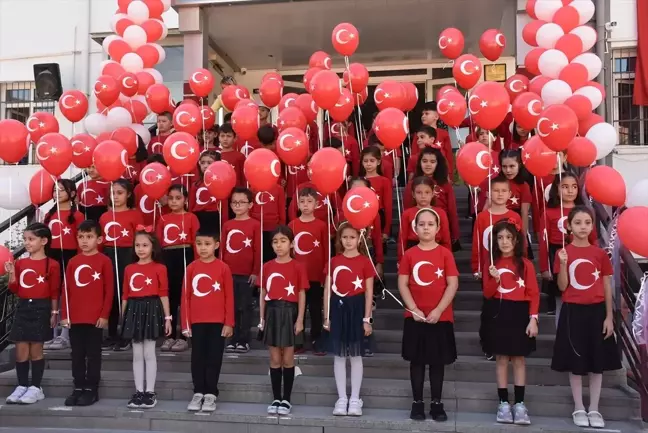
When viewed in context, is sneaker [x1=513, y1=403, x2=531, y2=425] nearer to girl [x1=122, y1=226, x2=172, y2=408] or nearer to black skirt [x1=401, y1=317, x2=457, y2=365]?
black skirt [x1=401, y1=317, x2=457, y2=365]

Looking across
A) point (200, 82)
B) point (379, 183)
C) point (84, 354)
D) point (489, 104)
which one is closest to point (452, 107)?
point (489, 104)

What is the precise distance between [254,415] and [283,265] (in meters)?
1.04

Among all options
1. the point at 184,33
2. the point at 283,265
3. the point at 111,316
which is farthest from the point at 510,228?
the point at 184,33

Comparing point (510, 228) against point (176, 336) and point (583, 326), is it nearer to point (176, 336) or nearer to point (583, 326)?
point (583, 326)

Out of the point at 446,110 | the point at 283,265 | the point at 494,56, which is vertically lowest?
the point at 283,265

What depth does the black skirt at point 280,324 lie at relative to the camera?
4.19 metres

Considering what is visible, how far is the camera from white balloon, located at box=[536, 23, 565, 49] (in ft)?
19.2

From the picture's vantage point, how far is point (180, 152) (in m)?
4.79

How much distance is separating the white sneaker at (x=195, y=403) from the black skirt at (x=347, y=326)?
991 millimetres

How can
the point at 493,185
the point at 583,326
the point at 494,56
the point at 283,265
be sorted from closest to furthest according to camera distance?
the point at 583,326 < the point at 283,265 < the point at 493,185 < the point at 494,56

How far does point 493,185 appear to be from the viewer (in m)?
4.71

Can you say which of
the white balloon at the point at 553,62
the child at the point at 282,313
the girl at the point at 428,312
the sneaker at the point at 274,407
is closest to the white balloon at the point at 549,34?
the white balloon at the point at 553,62

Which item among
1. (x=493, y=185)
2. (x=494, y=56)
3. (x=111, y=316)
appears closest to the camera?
(x=493, y=185)

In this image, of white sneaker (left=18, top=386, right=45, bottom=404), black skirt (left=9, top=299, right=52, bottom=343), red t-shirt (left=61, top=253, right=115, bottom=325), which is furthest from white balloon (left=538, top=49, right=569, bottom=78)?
white sneaker (left=18, top=386, right=45, bottom=404)
